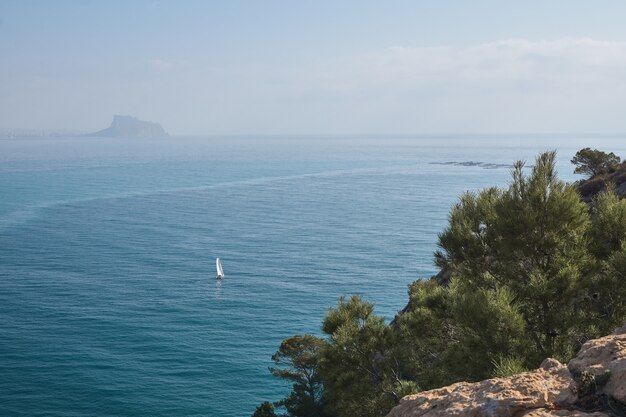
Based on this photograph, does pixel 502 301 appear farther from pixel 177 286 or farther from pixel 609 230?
pixel 177 286

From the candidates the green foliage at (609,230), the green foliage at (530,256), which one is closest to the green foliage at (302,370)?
the green foliage at (530,256)

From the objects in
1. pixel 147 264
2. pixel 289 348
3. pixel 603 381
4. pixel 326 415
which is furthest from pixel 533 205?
pixel 147 264

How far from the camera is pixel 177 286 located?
7325 centimetres

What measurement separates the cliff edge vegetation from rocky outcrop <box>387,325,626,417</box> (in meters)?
2.41

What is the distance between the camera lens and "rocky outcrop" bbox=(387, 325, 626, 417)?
9703 mm

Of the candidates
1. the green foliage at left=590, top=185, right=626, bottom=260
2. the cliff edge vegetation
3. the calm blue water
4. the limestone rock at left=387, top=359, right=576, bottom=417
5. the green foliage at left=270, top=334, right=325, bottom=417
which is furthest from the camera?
the calm blue water

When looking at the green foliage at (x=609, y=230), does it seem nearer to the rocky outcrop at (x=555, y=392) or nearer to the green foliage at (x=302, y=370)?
the rocky outcrop at (x=555, y=392)

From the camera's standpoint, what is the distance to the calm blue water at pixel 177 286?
48.0 m

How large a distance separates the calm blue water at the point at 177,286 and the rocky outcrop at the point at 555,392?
36.7m

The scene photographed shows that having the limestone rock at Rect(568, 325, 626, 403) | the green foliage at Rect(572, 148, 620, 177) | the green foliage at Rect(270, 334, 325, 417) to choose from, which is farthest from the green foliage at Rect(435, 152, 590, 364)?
the green foliage at Rect(572, 148, 620, 177)

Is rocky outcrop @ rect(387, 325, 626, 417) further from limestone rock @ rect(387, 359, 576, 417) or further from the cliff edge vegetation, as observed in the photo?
the cliff edge vegetation

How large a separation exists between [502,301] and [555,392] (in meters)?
5.21

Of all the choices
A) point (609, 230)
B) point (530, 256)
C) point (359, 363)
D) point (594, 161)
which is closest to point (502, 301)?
point (530, 256)

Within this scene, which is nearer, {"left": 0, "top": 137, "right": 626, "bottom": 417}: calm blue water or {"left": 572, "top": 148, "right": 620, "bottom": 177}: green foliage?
{"left": 0, "top": 137, "right": 626, "bottom": 417}: calm blue water
